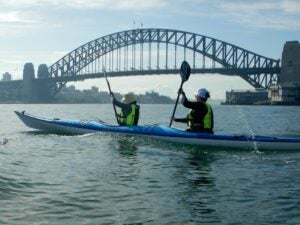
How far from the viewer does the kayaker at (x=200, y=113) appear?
42.8 ft

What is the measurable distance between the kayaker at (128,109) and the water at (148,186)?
2684 millimetres

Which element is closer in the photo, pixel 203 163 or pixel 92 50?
pixel 203 163

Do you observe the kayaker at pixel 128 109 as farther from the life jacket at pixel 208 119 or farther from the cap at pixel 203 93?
the cap at pixel 203 93

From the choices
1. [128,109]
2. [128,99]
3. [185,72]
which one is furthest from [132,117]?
[185,72]

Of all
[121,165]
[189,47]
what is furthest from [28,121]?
[189,47]

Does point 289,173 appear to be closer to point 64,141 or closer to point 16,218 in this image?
point 16,218

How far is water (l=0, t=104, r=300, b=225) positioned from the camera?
6.61m

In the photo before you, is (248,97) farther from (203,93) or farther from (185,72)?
(203,93)

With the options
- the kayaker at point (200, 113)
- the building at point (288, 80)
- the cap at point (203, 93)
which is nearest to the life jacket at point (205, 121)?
the kayaker at point (200, 113)

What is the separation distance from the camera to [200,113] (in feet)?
43.7

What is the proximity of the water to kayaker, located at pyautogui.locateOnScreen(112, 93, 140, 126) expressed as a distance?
8.81 ft

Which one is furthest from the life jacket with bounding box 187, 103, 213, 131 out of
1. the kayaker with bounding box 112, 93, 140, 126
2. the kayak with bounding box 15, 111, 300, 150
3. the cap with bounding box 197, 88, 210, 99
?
the kayaker with bounding box 112, 93, 140, 126

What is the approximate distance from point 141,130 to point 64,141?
108 inches

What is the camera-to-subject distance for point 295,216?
6656 mm
